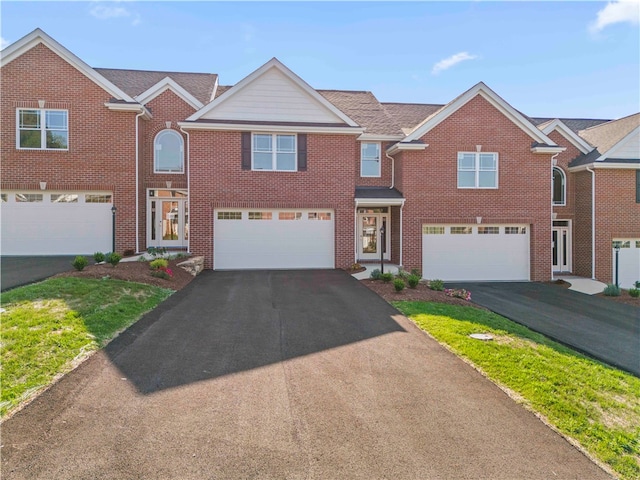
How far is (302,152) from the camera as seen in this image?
14.9m

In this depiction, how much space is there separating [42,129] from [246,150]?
791 cm

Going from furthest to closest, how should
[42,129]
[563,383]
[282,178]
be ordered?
[282,178] < [42,129] < [563,383]

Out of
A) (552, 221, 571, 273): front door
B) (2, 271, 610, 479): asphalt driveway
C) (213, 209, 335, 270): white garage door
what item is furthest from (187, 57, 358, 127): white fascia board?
(552, 221, 571, 273): front door

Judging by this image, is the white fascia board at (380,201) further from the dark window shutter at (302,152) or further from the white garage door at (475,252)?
the dark window shutter at (302,152)

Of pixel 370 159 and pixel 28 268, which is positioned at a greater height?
pixel 370 159

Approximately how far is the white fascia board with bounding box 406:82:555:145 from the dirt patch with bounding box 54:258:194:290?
10.4 m

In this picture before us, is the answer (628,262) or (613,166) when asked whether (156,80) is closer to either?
(613,166)

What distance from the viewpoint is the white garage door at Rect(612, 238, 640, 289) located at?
1691 centimetres

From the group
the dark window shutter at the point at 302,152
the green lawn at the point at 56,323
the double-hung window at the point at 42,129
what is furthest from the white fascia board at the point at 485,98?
the double-hung window at the point at 42,129

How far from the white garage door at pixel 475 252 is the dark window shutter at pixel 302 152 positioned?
566cm

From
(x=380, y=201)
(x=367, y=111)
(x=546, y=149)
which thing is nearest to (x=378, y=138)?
(x=367, y=111)

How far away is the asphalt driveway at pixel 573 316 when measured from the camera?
296 inches

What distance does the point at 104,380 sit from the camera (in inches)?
187

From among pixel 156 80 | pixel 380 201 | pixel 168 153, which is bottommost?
pixel 380 201
